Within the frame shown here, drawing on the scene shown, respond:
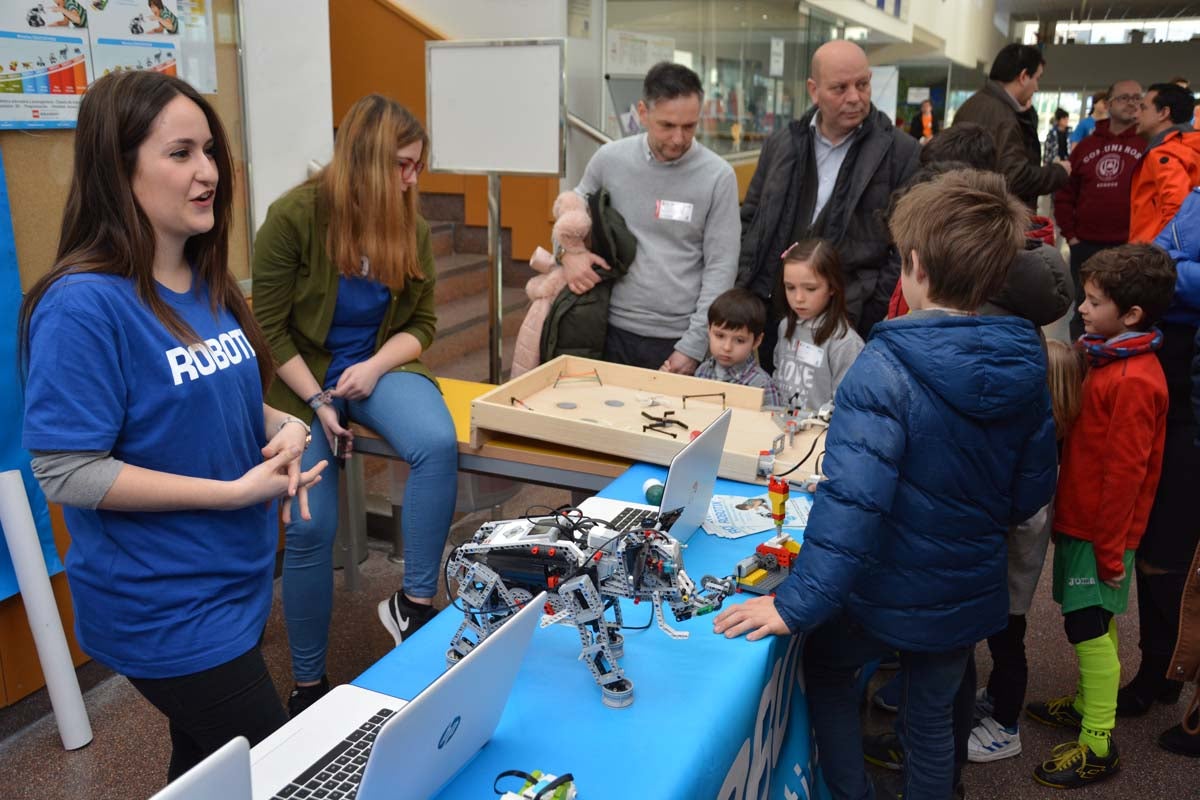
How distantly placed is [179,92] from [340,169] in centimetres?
92

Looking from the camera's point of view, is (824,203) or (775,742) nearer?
(775,742)

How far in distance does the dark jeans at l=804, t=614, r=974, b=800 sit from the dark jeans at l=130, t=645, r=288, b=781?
1.05 meters

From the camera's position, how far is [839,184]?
300cm

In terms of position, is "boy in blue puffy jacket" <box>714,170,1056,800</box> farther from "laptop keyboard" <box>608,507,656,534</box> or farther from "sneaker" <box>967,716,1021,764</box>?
"sneaker" <box>967,716,1021,764</box>

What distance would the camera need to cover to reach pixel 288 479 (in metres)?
1.51

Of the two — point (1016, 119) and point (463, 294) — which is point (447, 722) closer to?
point (1016, 119)

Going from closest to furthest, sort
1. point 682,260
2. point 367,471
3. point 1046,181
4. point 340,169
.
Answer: point 340,169 → point 682,260 → point 1046,181 → point 367,471

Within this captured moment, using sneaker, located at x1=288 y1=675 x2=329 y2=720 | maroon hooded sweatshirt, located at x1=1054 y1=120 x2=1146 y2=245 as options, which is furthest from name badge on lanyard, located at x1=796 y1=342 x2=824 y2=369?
maroon hooded sweatshirt, located at x1=1054 y1=120 x2=1146 y2=245

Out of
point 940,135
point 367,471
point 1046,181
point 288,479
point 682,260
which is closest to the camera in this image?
point 288,479

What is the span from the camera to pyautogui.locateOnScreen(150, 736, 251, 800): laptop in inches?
28.3

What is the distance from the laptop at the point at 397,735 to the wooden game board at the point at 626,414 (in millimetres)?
1107

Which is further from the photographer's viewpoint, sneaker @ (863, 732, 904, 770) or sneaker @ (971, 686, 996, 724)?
sneaker @ (971, 686, 996, 724)

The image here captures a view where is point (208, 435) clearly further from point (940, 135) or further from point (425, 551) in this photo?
point (940, 135)

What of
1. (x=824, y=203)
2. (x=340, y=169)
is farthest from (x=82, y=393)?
(x=824, y=203)
